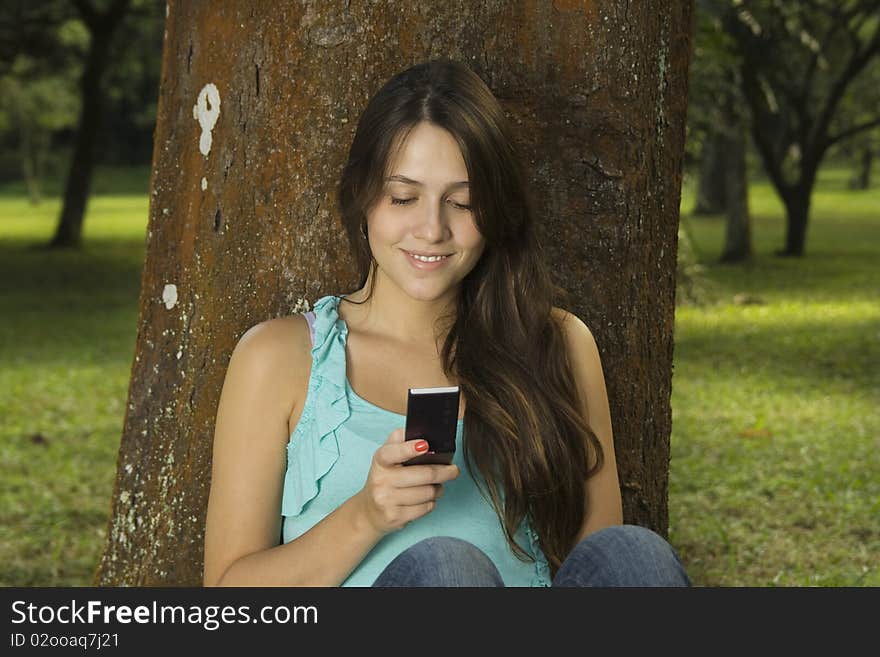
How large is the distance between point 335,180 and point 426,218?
1.90 ft

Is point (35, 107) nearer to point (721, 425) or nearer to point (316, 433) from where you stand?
point (721, 425)

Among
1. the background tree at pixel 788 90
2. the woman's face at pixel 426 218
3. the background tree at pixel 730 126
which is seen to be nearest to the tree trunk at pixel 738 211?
the background tree at pixel 730 126

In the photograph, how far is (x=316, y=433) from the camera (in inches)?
109

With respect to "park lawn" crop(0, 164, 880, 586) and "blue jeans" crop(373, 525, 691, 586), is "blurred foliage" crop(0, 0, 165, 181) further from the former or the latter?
"blue jeans" crop(373, 525, 691, 586)

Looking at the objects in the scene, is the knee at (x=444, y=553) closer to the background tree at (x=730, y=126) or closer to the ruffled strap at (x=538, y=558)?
the ruffled strap at (x=538, y=558)

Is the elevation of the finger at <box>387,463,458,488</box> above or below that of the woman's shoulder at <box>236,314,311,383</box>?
below

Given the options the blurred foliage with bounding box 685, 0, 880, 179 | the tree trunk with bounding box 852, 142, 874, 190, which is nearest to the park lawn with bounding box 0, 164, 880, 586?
the blurred foliage with bounding box 685, 0, 880, 179

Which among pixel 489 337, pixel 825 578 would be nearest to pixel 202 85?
pixel 489 337

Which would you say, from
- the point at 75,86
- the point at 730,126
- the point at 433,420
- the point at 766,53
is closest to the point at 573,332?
the point at 433,420

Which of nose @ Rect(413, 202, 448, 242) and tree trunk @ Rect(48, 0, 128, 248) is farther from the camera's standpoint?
tree trunk @ Rect(48, 0, 128, 248)

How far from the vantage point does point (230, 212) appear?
11.1 feet

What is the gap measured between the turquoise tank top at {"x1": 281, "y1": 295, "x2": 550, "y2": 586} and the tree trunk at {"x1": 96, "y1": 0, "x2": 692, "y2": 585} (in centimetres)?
54

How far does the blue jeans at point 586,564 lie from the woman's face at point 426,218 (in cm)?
62

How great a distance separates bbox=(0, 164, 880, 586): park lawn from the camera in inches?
234
